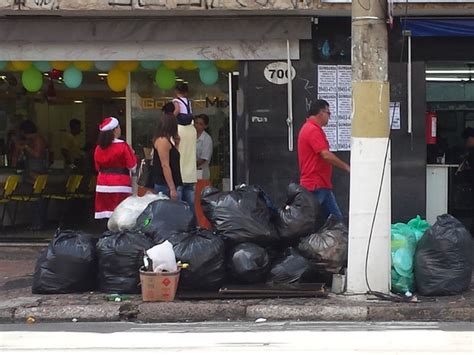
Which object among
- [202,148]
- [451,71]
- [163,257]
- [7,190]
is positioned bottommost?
[163,257]

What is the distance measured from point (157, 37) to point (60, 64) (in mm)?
1462

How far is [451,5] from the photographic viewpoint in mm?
10422

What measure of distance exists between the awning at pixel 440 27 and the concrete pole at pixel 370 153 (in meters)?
3.02

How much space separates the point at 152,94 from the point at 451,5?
14.4ft

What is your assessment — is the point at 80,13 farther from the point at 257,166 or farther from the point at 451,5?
the point at 451,5

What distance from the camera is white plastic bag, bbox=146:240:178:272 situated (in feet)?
26.3

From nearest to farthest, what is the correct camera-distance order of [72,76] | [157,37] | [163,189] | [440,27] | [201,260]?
[201,260] < [163,189] < [440,27] < [157,37] < [72,76]

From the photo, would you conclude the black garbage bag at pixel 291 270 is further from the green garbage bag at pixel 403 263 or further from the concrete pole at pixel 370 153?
the green garbage bag at pixel 403 263

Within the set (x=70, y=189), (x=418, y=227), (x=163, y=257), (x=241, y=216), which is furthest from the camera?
(x=70, y=189)

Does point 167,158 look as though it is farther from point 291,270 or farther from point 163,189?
point 291,270

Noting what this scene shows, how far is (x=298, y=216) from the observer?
886cm

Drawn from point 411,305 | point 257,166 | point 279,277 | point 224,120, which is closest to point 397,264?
point 411,305

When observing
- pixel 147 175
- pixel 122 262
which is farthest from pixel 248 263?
pixel 147 175

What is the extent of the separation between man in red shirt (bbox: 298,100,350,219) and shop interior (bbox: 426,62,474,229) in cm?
290
